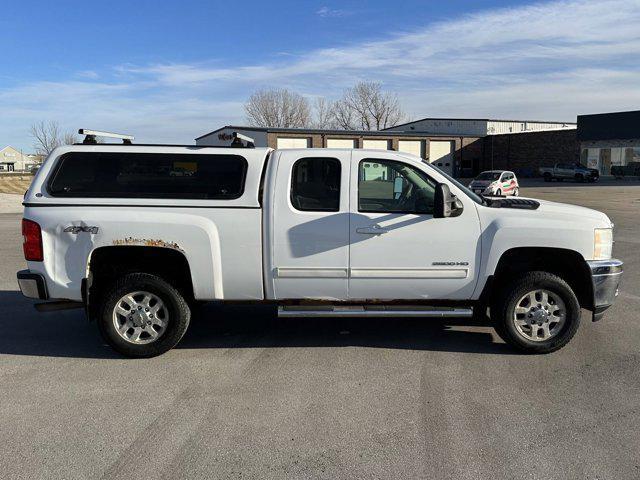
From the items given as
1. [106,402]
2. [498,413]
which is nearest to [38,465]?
[106,402]

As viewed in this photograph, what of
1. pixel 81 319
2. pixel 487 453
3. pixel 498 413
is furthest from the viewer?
pixel 81 319

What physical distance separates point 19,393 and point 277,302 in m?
2.23

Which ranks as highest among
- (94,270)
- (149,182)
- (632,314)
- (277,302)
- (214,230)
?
(149,182)

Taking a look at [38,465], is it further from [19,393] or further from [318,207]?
[318,207]

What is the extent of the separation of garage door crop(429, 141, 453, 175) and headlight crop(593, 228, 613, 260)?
182 ft

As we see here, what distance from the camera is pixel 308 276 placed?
4922 mm

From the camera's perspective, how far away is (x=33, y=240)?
15.7 feet

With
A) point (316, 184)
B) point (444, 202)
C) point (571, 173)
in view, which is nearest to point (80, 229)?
point (316, 184)

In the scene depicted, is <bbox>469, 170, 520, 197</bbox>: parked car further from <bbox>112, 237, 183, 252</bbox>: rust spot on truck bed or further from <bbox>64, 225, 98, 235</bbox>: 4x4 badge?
<bbox>64, 225, 98, 235</bbox>: 4x4 badge

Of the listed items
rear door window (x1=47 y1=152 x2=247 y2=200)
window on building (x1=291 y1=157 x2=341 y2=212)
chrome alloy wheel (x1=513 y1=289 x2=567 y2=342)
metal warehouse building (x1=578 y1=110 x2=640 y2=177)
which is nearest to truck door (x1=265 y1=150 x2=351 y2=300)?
window on building (x1=291 y1=157 x2=341 y2=212)

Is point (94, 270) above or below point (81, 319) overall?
above

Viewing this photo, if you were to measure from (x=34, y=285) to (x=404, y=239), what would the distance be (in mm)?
3363

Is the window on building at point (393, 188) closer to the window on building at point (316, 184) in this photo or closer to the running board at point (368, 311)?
the window on building at point (316, 184)

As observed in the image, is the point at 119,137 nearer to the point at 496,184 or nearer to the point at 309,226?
the point at 309,226
